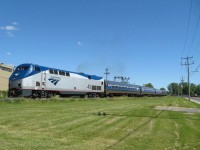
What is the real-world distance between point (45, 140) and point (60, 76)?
31.6m

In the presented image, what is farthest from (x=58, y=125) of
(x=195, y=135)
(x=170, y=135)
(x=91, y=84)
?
(x=91, y=84)

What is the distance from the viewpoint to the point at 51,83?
39.0m

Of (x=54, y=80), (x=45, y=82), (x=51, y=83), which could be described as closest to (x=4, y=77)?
(x=54, y=80)

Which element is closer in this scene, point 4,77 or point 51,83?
point 51,83

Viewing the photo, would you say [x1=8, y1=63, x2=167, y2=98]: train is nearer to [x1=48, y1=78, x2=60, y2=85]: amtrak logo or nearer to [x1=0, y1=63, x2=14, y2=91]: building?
[x1=48, y1=78, x2=60, y2=85]: amtrak logo

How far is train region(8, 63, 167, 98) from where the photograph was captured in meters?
34.2

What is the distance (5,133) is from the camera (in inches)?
441

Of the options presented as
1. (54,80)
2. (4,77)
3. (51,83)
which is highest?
(4,77)

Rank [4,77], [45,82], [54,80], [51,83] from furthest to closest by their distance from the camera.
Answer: [4,77]
[54,80]
[51,83]
[45,82]

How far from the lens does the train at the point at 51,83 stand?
3416 centimetres

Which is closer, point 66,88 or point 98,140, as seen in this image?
point 98,140

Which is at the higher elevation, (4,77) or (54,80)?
(4,77)

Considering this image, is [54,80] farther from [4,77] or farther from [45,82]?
[4,77]

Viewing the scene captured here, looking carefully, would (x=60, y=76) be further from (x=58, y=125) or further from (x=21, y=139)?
(x=21, y=139)
